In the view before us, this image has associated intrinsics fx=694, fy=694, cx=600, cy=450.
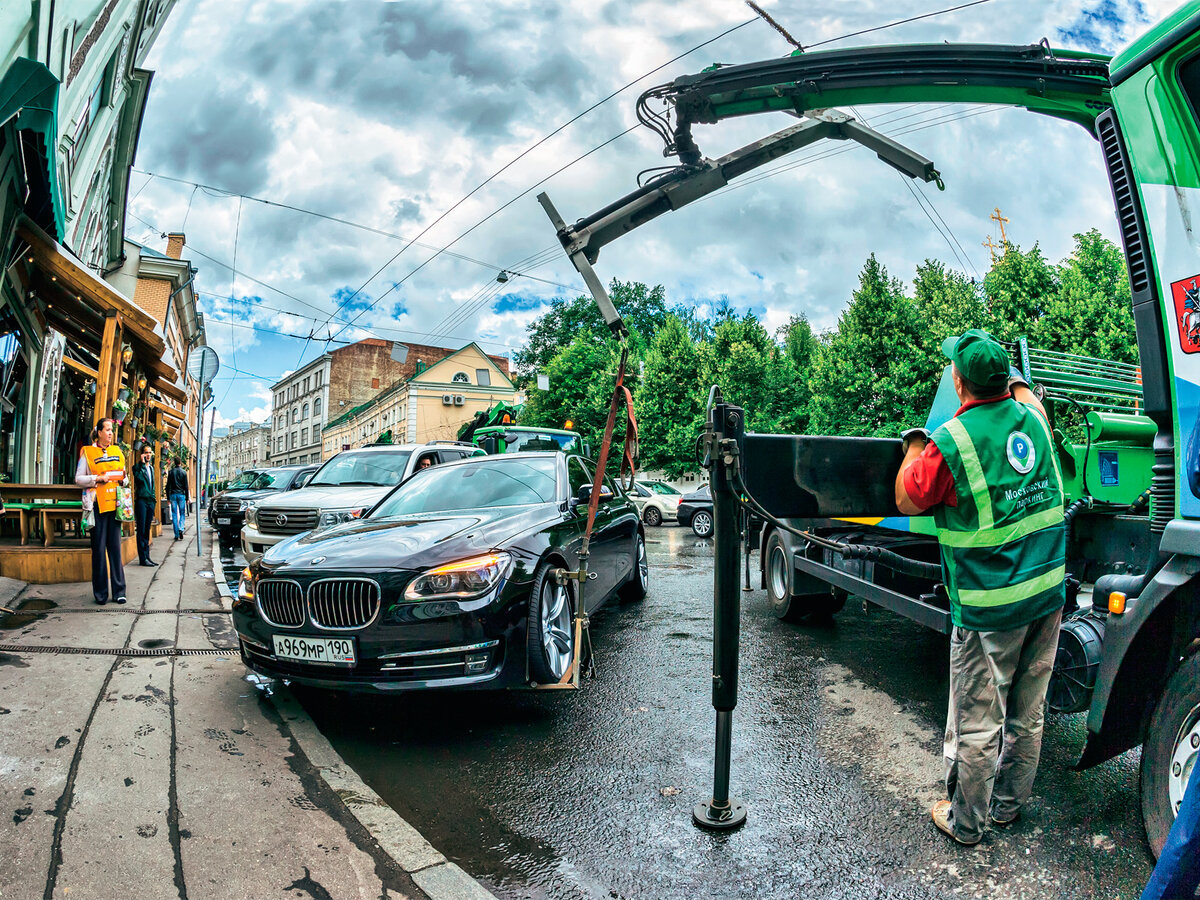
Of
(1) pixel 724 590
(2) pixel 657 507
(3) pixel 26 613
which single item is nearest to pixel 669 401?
(2) pixel 657 507

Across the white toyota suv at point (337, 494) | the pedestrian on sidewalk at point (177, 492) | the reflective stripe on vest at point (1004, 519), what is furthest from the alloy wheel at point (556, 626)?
the pedestrian on sidewalk at point (177, 492)

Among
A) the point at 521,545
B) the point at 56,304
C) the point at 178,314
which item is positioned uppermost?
the point at 178,314

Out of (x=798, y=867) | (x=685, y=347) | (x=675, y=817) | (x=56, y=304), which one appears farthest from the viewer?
(x=685, y=347)

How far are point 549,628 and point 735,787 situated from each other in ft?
4.71

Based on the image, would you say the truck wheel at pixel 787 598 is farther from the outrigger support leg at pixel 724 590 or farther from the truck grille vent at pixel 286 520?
the truck grille vent at pixel 286 520

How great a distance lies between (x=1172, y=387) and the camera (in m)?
2.44

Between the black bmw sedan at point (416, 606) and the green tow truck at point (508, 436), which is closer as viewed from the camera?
the black bmw sedan at point (416, 606)

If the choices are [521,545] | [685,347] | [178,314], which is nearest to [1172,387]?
[521,545]

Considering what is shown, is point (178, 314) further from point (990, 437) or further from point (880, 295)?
point (990, 437)

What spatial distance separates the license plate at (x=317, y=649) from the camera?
3.73 meters

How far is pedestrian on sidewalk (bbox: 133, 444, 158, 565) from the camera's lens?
9758 millimetres

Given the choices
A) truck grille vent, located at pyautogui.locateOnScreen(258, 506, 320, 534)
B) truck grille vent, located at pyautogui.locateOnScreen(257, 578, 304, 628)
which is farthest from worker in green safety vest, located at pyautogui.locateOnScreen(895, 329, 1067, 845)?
truck grille vent, located at pyautogui.locateOnScreen(258, 506, 320, 534)

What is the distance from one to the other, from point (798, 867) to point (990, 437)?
1781mm

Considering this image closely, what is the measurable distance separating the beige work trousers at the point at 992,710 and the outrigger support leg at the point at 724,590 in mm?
871
